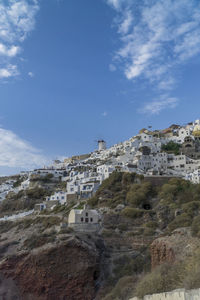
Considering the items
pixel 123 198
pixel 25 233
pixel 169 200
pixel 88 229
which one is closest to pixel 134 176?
pixel 123 198

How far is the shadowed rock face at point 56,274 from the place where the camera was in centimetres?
3106

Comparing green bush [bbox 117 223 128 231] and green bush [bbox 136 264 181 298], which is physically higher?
green bush [bbox 117 223 128 231]

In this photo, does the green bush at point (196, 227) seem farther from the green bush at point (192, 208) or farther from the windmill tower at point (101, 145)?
the windmill tower at point (101, 145)

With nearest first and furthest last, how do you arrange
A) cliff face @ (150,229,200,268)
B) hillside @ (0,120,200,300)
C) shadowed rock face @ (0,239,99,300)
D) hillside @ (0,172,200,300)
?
cliff face @ (150,229,200,268) → hillside @ (0,120,200,300) → hillside @ (0,172,200,300) → shadowed rock face @ (0,239,99,300)

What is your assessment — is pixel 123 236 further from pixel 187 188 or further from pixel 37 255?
pixel 187 188

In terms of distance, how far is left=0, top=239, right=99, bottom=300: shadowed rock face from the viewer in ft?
102

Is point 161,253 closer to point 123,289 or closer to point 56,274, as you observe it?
point 123,289

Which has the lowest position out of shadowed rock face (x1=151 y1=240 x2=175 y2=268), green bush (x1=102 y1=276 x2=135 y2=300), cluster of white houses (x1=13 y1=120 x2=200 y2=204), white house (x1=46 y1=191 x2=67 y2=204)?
green bush (x1=102 y1=276 x2=135 y2=300)

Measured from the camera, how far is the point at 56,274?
3169cm

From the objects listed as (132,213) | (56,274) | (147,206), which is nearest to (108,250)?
(132,213)

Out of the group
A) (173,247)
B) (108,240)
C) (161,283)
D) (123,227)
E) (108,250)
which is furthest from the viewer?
(123,227)

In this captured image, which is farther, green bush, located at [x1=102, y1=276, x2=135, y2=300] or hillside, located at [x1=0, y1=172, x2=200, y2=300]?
hillside, located at [x1=0, y1=172, x2=200, y2=300]

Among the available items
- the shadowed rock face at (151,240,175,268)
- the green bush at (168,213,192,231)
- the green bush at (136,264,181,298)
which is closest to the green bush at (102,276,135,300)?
the shadowed rock face at (151,240,175,268)

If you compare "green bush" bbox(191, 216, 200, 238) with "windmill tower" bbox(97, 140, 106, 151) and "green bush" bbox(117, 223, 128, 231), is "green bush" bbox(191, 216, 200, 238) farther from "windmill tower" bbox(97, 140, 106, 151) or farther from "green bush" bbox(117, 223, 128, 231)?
"windmill tower" bbox(97, 140, 106, 151)
